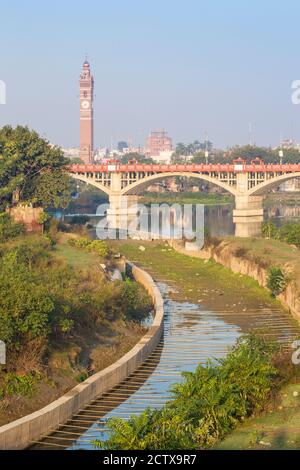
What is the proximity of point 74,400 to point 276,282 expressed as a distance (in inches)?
791

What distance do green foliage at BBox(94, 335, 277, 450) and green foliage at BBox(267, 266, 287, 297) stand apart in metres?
17.3

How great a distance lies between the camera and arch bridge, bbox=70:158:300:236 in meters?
116

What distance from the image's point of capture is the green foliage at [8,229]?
153ft

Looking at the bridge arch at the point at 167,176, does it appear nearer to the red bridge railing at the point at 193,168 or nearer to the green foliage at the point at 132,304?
the red bridge railing at the point at 193,168

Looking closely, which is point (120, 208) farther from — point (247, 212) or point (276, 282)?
point (276, 282)

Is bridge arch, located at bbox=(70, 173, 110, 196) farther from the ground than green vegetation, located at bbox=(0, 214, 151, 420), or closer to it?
farther from the ground

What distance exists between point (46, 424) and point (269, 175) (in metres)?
100

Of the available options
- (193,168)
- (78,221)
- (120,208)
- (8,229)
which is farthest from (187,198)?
(8,229)

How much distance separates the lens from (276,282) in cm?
4425

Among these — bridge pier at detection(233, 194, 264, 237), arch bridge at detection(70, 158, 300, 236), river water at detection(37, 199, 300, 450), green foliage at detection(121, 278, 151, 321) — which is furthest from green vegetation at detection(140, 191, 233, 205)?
green foliage at detection(121, 278, 151, 321)

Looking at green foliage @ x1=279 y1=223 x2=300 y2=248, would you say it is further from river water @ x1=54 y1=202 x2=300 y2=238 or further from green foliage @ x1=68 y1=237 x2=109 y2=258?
river water @ x1=54 y1=202 x2=300 y2=238

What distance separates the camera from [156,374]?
100ft
